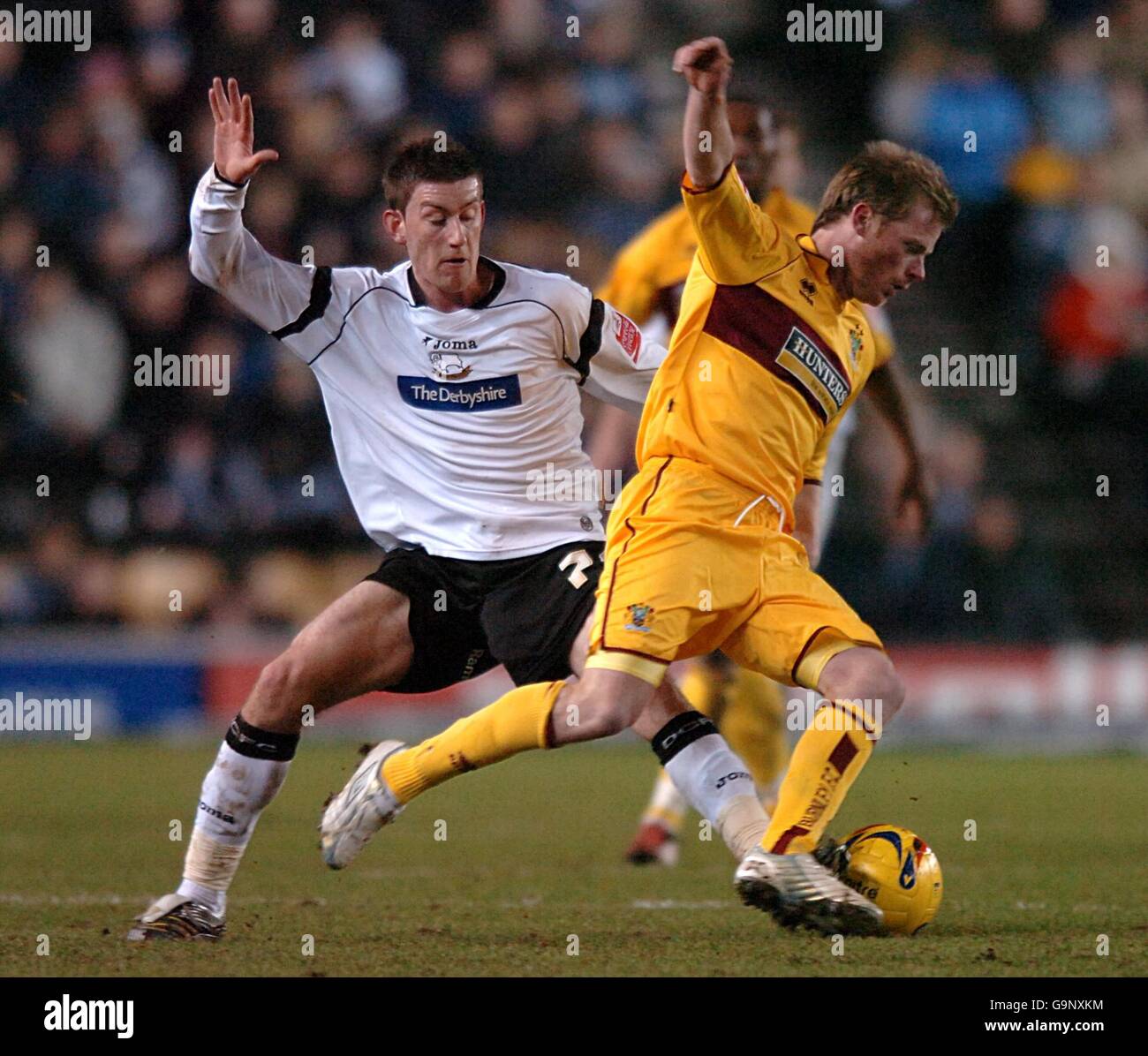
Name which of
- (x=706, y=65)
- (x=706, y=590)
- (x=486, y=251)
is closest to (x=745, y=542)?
(x=706, y=590)

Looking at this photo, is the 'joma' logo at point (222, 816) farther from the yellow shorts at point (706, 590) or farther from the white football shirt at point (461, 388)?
the yellow shorts at point (706, 590)

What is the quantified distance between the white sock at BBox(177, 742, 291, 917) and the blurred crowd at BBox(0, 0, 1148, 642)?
7.28 m

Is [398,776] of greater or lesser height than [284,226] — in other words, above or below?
below

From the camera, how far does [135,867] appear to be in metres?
6.79

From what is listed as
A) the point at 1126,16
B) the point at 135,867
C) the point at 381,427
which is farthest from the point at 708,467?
the point at 1126,16

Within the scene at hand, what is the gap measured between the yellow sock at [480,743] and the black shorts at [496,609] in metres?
0.12

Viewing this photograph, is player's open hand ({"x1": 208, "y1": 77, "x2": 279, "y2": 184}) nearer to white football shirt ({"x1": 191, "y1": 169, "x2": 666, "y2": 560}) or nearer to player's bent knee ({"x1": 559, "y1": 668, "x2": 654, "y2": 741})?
white football shirt ({"x1": 191, "y1": 169, "x2": 666, "y2": 560})

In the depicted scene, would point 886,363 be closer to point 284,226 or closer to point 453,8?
point 284,226

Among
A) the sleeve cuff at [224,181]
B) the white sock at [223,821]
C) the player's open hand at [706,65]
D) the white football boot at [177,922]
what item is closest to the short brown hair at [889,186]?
the player's open hand at [706,65]

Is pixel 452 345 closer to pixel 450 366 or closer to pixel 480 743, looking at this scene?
pixel 450 366

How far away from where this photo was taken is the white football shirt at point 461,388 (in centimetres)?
535

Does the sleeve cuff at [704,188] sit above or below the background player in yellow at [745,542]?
above

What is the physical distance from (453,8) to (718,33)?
2179 millimetres

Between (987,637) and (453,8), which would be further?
(453,8)
